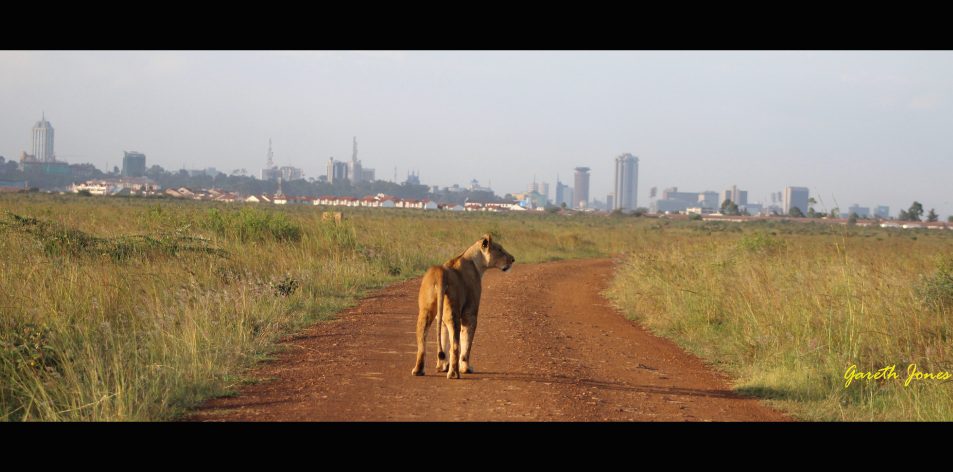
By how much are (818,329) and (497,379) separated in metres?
4.40

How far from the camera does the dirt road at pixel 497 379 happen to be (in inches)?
265

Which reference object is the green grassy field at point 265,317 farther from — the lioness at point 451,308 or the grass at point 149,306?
the lioness at point 451,308

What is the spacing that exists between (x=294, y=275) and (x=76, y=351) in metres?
7.51

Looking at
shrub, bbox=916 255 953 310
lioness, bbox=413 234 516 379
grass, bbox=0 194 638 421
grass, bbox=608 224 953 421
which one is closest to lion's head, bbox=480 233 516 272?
lioness, bbox=413 234 516 379

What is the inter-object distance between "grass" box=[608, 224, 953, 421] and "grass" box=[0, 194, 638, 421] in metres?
5.32

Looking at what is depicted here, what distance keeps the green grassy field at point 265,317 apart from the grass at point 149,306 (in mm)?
30

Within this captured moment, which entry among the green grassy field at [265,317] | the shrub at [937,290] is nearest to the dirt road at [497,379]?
the green grassy field at [265,317]

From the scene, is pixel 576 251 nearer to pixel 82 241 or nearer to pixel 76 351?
pixel 82 241

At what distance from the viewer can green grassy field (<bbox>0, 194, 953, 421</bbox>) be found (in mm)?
7156

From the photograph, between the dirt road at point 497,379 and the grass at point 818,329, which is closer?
the dirt road at point 497,379

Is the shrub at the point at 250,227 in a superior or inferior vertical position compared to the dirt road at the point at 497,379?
superior

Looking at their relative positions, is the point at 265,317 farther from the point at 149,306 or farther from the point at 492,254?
the point at 492,254

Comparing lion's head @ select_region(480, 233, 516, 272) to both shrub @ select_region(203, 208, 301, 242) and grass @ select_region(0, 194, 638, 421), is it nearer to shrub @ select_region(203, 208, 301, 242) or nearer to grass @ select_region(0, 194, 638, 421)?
grass @ select_region(0, 194, 638, 421)
